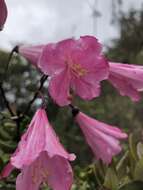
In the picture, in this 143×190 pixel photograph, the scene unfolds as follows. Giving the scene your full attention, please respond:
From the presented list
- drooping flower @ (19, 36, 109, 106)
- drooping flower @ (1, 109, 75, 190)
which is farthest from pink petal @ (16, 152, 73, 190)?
drooping flower @ (19, 36, 109, 106)

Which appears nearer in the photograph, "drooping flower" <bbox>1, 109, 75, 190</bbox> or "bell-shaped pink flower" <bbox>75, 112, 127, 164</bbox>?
"drooping flower" <bbox>1, 109, 75, 190</bbox>

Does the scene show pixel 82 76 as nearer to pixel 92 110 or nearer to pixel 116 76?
pixel 116 76

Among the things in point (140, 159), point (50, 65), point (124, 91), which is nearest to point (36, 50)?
point (50, 65)

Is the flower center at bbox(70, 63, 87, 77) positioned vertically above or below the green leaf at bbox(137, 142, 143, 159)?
above

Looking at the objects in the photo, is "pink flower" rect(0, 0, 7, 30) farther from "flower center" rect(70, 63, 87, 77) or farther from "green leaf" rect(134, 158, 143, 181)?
"green leaf" rect(134, 158, 143, 181)

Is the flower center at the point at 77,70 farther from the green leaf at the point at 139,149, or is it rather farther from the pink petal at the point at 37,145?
the green leaf at the point at 139,149

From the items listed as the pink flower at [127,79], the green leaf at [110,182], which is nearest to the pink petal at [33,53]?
the pink flower at [127,79]
